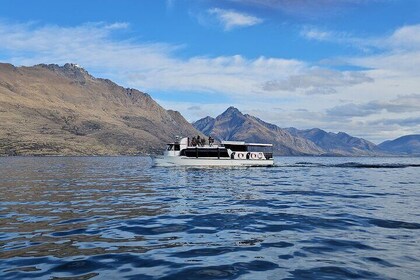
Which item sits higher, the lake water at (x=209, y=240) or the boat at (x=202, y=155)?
the boat at (x=202, y=155)

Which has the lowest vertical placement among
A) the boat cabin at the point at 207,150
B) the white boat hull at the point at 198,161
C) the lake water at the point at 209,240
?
the lake water at the point at 209,240

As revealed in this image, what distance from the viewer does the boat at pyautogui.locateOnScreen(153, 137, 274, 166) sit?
87.9m

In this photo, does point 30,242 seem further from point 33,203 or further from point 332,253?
point 33,203

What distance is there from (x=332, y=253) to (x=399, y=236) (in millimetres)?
4884

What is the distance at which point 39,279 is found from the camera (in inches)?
434

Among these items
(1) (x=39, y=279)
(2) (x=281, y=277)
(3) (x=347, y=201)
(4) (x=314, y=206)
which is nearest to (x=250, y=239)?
(2) (x=281, y=277)

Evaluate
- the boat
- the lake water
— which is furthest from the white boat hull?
the lake water

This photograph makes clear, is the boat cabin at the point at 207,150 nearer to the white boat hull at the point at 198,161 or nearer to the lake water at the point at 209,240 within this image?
the white boat hull at the point at 198,161

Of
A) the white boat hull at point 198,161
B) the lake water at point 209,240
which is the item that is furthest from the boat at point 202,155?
the lake water at point 209,240

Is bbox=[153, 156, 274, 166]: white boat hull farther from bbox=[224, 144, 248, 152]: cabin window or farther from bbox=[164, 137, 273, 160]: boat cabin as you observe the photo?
bbox=[224, 144, 248, 152]: cabin window

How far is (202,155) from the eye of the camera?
8938 centimetres

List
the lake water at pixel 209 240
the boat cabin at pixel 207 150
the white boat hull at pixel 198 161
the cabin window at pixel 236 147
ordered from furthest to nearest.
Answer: the cabin window at pixel 236 147
the boat cabin at pixel 207 150
the white boat hull at pixel 198 161
the lake water at pixel 209 240

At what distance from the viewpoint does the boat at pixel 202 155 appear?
87.9 metres

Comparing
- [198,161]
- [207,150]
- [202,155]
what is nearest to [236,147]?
[207,150]
